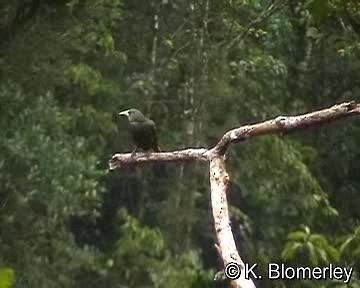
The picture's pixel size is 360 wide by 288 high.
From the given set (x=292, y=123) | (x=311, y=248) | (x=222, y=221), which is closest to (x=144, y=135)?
(x=311, y=248)

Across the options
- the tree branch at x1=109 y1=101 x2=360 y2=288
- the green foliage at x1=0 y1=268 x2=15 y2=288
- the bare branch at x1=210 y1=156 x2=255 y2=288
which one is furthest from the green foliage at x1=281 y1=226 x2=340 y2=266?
the green foliage at x1=0 y1=268 x2=15 y2=288

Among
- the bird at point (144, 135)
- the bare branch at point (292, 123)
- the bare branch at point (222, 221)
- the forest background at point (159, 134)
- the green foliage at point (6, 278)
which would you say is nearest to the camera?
the green foliage at point (6, 278)

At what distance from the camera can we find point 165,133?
620 centimetres

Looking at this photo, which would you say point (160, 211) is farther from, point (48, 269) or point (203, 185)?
point (48, 269)

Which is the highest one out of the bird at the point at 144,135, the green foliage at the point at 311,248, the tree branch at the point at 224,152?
the bird at the point at 144,135

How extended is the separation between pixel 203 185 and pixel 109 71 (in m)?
0.91

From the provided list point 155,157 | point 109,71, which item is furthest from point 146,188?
point 155,157

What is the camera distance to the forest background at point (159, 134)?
5.35 metres

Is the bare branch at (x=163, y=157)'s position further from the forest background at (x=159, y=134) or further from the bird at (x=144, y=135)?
the forest background at (x=159, y=134)

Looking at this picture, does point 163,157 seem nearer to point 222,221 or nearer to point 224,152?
point 224,152

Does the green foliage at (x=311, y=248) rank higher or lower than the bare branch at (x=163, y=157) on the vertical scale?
lower

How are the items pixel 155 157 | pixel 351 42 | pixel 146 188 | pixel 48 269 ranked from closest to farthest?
pixel 155 157 < pixel 351 42 < pixel 48 269 < pixel 146 188

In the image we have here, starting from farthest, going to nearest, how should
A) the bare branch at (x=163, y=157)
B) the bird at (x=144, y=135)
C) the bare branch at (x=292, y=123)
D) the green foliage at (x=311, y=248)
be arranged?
the green foliage at (x=311, y=248), the bird at (x=144, y=135), the bare branch at (x=163, y=157), the bare branch at (x=292, y=123)

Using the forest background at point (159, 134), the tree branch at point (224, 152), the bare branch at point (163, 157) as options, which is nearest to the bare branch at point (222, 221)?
the tree branch at point (224, 152)
